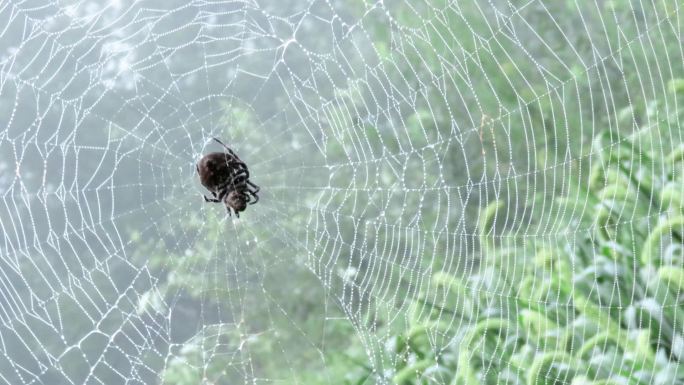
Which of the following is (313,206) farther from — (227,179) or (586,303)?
(586,303)

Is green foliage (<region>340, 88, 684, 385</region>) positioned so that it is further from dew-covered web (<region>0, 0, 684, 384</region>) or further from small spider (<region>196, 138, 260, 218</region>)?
small spider (<region>196, 138, 260, 218</region>)

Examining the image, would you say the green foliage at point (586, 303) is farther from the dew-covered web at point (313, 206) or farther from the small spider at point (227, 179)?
the small spider at point (227, 179)

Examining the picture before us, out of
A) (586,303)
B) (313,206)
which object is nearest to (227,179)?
(313,206)

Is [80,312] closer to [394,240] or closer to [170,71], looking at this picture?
[170,71]

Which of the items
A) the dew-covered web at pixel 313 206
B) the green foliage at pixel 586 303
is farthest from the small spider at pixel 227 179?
the green foliage at pixel 586 303

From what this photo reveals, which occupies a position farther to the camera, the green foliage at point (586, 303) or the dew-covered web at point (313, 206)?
the dew-covered web at point (313, 206)
